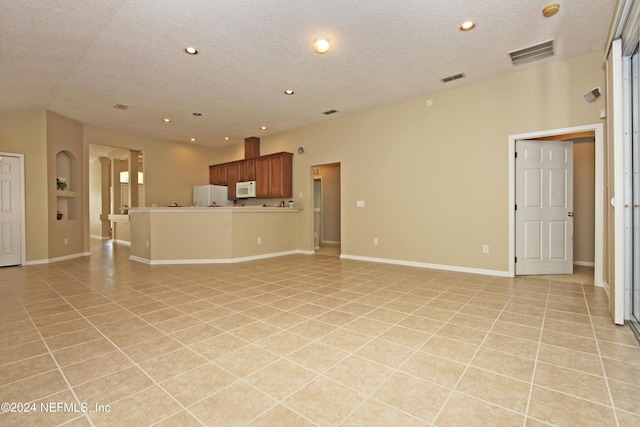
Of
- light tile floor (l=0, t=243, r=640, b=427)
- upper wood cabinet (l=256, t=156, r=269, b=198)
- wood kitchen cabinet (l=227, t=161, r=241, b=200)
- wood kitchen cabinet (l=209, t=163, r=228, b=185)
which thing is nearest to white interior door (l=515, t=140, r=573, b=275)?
light tile floor (l=0, t=243, r=640, b=427)

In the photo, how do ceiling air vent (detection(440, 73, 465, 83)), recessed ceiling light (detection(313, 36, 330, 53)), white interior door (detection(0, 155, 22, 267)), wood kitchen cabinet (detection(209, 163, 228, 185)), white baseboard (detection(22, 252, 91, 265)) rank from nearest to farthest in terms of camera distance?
recessed ceiling light (detection(313, 36, 330, 53)) → ceiling air vent (detection(440, 73, 465, 83)) → white interior door (detection(0, 155, 22, 267)) → white baseboard (detection(22, 252, 91, 265)) → wood kitchen cabinet (detection(209, 163, 228, 185))

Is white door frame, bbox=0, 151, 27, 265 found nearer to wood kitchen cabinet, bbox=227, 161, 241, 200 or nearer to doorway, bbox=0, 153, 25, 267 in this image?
doorway, bbox=0, 153, 25, 267

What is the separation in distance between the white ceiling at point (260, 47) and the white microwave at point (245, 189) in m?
Result: 2.52

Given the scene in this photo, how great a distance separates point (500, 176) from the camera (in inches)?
171

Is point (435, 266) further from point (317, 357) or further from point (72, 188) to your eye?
point (72, 188)

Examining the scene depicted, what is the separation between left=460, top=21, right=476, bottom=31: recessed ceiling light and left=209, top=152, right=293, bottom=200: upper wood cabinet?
15.2 ft

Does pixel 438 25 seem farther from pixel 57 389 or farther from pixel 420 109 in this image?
pixel 57 389

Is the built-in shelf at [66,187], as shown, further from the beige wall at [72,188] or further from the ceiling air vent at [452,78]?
the ceiling air vent at [452,78]

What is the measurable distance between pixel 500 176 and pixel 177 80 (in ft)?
16.6

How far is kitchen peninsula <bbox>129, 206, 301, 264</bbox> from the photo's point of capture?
5.46 metres

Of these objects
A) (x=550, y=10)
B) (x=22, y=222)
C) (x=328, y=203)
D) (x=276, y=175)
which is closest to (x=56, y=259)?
(x=22, y=222)

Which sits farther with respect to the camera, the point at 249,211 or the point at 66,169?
the point at 66,169

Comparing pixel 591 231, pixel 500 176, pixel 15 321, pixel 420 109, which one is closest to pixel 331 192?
pixel 420 109

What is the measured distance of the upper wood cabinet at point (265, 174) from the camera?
23.4 feet
